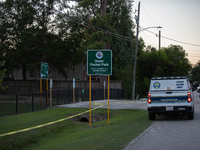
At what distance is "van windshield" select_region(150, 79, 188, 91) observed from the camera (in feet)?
45.1

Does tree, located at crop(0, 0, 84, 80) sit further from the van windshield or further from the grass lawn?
the van windshield

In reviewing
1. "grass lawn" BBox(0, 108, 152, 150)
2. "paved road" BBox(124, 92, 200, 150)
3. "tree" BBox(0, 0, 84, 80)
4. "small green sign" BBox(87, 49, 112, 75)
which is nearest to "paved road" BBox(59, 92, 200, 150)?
"paved road" BBox(124, 92, 200, 150)

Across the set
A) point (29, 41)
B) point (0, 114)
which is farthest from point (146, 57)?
point (0, 114)

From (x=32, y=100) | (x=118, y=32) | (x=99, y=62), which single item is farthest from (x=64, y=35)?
(x=99, y=62)

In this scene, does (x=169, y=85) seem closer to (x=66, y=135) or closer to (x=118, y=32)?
(x=66, y=135)

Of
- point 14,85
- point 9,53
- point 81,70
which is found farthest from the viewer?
point 81,70

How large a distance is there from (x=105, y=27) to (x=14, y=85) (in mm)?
17485

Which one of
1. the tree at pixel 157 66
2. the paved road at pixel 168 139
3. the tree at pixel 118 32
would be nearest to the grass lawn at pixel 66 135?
the paved road at pixel 168 139

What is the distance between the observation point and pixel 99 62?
13.2 metres

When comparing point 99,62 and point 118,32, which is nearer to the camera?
point 99,62

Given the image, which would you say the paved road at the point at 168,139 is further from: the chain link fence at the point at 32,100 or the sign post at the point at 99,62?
the chain link fence at the point at 32,100

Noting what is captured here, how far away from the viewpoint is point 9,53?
40.8 m

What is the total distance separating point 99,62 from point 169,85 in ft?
12.1

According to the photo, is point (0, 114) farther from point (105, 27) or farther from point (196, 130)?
point (105, 27)
